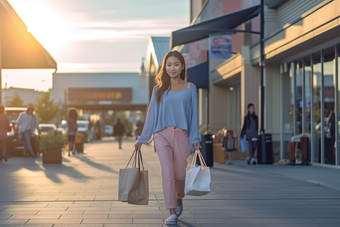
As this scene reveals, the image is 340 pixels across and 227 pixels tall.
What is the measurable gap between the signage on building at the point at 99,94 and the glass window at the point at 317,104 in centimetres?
4692

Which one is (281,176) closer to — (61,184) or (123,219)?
(61,184)

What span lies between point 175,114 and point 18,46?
41.2ft

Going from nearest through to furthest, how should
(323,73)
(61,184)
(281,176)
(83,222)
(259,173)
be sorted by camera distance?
1. (83,222)
2. (61,184)
3. (281,176)
4. (259,173)
5. (323,73)

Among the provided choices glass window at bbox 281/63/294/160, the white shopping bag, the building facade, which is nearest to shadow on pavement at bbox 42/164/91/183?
the white shopping bag

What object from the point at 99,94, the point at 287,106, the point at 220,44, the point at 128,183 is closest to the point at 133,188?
the point at 128,183

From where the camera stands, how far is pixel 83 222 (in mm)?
5172

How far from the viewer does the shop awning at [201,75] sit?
23.1 metres

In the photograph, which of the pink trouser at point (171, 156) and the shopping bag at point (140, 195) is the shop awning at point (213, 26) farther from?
the shopping bag at point (140, 195)

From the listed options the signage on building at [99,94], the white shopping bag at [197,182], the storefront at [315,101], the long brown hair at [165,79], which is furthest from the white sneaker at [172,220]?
Result: the signage on building at [99,94]

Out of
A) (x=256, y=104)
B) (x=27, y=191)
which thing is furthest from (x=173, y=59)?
(x=256, y=104)

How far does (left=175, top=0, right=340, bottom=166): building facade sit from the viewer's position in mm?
11314

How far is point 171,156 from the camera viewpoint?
505cm

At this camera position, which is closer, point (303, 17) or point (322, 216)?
point (322, 216)

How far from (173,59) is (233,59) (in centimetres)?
1283
